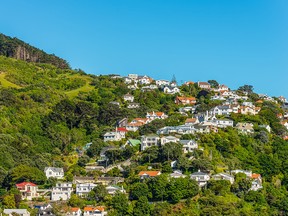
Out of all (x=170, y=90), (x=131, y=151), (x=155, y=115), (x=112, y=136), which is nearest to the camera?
(x=131, y=151)

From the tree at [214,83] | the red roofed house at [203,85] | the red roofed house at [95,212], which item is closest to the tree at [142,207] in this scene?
the red roofed house at [95,212]

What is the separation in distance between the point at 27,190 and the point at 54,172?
5.70m

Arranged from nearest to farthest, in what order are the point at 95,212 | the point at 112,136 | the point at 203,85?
1. the point at 95,212
2. the point at 112,136
3. the point at 203,85

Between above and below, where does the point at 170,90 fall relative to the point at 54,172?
above

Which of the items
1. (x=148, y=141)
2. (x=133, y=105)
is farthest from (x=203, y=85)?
(x=148, y=141)

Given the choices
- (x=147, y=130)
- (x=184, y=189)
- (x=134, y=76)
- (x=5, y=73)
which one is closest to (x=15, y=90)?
(x=5, y=73)

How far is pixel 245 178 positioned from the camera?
63219mm

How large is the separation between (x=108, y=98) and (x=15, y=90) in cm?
1508

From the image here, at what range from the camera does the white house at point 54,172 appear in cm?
6494

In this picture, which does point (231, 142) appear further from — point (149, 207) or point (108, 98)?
point (108, 98)

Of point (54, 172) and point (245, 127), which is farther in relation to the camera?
point (245, 127)

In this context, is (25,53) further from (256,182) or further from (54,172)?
(256,182)

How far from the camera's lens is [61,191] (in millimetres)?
60250

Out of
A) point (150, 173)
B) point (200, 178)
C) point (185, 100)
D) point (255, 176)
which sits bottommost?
point (200, 178)
